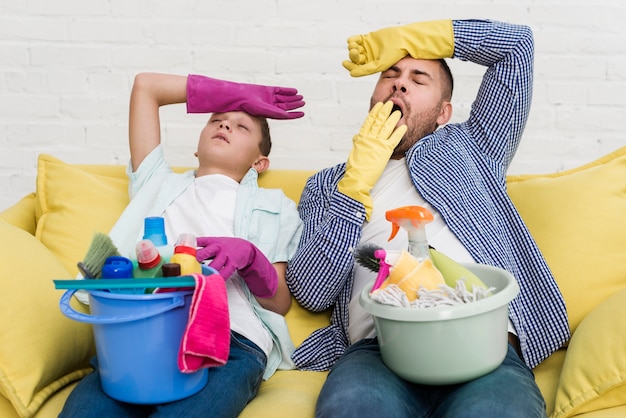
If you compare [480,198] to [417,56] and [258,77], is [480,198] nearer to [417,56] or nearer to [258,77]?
[417,56]

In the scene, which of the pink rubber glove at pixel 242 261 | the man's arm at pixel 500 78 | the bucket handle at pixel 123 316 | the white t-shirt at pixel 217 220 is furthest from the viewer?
the man's arm at pixel 500 78

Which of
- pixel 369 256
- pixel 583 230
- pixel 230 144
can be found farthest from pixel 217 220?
pixel 583 230

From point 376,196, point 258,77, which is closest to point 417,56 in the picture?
point 376,196

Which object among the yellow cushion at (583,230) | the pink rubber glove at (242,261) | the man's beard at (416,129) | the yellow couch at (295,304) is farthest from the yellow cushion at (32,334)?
the yellow cushion at (583,230)

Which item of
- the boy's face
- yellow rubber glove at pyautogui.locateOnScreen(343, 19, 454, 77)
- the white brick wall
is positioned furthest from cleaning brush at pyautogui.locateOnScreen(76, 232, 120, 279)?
the white brick wall

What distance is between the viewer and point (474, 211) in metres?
1.56

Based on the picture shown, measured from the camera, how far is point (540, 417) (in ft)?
3.83

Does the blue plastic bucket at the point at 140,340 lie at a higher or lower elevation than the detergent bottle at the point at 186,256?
lower

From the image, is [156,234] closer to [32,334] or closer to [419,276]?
[32,334]

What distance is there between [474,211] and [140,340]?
797 mm

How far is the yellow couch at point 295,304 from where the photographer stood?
1.27 m

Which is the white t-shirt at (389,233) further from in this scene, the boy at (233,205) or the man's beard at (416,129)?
the boy at (233,205)

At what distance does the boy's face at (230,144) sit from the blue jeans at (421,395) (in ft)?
2.10

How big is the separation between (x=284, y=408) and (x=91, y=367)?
45 cm
